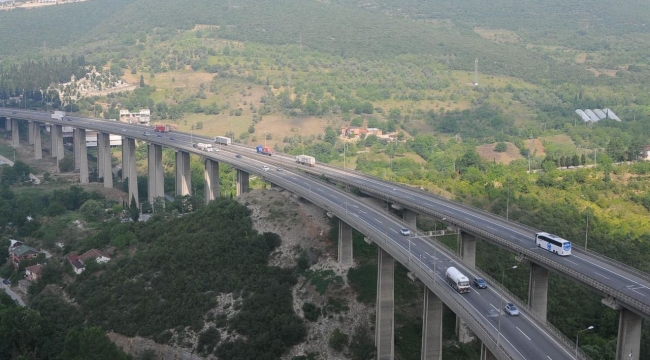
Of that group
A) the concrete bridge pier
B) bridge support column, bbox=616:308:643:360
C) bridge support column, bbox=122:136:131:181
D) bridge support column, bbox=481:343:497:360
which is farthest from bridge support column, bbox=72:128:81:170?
bridge support column, bbox=616:308:643:360

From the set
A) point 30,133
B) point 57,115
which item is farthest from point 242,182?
point 30,133

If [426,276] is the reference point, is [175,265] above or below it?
below

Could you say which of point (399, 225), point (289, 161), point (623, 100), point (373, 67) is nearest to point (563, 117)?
point (623, 100)

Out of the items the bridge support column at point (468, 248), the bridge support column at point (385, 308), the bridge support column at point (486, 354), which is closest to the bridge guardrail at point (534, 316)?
the bridge support column at point (486, 354)

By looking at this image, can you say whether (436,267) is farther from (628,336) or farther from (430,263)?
(628,336)

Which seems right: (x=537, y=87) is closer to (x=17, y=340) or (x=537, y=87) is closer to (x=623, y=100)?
(x=623, y=100)

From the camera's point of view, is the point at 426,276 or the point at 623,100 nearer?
the point at 426,276

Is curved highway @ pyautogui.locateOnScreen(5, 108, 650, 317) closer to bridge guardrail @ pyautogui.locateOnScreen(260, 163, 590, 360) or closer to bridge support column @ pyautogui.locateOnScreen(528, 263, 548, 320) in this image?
bridge support column @ pyautogui.locateOnScreen(528, 263, 548, 320)
